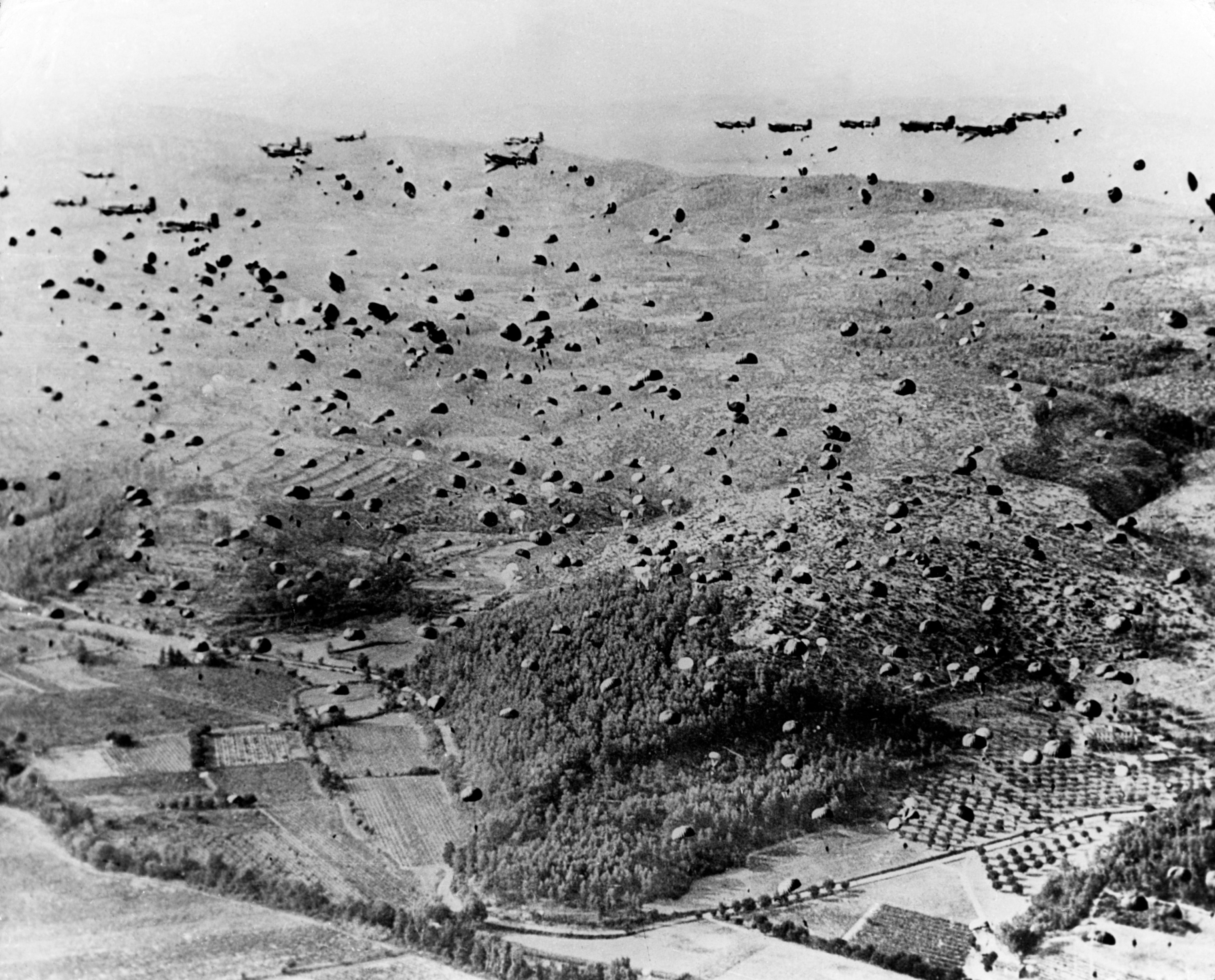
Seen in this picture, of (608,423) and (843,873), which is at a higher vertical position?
(608,423)

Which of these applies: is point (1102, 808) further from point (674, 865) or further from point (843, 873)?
point (674, 865)

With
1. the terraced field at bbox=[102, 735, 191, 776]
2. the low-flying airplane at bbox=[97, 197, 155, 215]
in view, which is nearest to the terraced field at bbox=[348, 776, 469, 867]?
the terraced field at bbox=[102, 735, 191, 776]

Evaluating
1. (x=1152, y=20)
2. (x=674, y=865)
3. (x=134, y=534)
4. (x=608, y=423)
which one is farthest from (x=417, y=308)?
(x=1152, y=20)

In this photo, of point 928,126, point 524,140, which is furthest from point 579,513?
point 928,126

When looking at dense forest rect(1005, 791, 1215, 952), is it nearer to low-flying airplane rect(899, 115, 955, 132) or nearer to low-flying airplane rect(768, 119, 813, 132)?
low-flying airplane rect(899, 115, 955, 132)

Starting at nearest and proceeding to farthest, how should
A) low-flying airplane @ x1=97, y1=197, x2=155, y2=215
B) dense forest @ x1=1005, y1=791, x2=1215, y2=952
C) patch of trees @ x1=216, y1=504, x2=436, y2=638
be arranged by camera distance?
dense forest @ x1=1005, y1=791, x2=1215, y2=952
patch of trees @ x1=216, y1=504, x2=436, y2=638
low-flying airplane @ x1=97, y1=197, x2=155, y2=215
